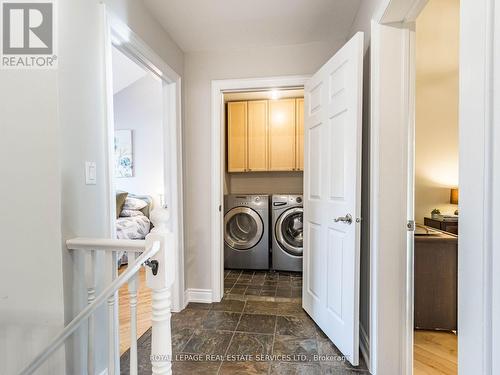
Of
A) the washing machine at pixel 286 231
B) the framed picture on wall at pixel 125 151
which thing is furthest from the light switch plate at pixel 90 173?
the framed picture on wall at pixel 125 151

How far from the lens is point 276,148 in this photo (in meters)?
3.70

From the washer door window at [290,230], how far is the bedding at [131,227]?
1.94 metres

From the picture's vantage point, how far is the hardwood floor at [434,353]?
156 centimetres

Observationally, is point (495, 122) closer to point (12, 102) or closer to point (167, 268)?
point (167, 268)

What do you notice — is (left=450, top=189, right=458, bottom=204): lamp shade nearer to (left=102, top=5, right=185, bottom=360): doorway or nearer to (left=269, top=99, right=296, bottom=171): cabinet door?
(left=269, top=99, right=296, bottom=171): cabinet door

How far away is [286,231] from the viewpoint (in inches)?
131

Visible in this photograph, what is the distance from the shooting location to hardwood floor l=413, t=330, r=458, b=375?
1564 mm

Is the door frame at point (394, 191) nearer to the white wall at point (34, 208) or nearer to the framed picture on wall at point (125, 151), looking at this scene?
the white wall at point (34, 208)

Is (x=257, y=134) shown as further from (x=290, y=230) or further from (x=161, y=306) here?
(x=161, y=306)

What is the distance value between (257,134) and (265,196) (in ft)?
3.21

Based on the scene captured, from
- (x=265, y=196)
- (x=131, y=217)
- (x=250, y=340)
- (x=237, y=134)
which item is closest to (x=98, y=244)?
(x=250, y=340)

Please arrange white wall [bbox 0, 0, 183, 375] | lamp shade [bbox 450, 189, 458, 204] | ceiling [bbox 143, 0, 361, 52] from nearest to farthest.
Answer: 1. white wall [bbox 0, 0, 183, 375]
2. ceiling [bbox 143, 0, 361, 52]
3. lamp shade [bbox 450, 189, 458, 204]

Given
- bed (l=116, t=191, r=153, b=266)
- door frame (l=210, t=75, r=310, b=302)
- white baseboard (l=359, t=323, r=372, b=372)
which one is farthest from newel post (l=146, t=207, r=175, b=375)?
bed (l=116, t=191, r=153, b=266)

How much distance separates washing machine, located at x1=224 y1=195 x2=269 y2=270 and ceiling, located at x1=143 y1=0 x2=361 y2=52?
1.83 meters
